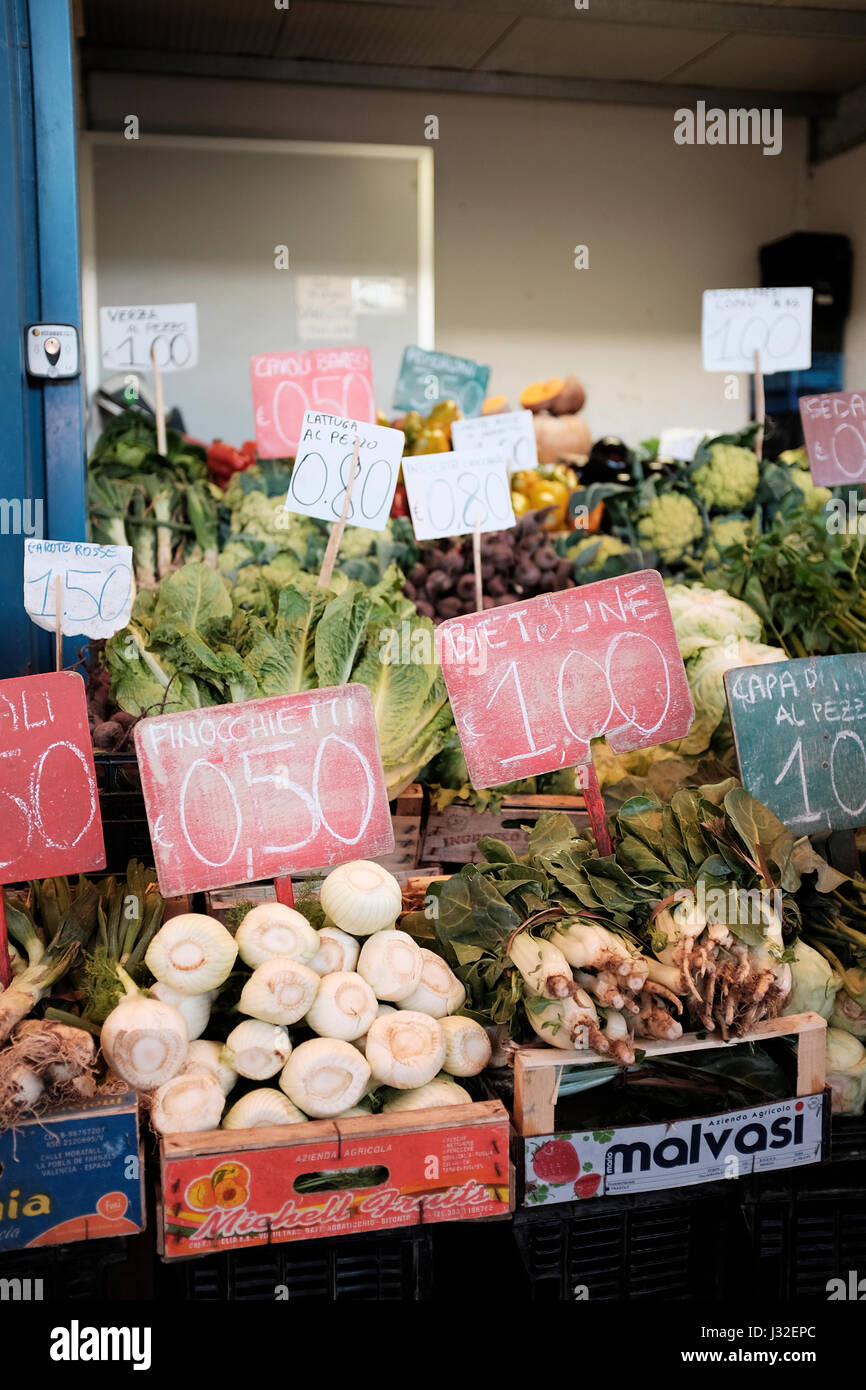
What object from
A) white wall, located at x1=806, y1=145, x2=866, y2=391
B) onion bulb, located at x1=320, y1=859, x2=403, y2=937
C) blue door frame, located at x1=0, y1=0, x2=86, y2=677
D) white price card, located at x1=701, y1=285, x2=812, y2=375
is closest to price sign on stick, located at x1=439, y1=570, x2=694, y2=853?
onion bulb, located at x1=320, y1=859, x2=403, y2=937

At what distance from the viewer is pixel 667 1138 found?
1697mm

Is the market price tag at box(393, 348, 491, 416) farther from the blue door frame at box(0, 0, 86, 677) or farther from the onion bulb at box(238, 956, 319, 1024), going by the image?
the onion bulb at box(238, 956, 319, 1024)

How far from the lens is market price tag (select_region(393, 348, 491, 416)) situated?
453cm

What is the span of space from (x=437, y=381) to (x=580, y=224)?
2984 millimetres

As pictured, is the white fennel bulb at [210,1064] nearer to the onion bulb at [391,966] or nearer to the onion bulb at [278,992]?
the onion bulb at [278,992]

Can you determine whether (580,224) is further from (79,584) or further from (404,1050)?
(404,1050)

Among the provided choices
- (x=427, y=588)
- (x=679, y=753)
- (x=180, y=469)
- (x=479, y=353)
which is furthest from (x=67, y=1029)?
(x=479, y=353)

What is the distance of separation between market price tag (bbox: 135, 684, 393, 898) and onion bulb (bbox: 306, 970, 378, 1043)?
0.21 metres

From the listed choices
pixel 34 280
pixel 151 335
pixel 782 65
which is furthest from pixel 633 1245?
pixel 782 65

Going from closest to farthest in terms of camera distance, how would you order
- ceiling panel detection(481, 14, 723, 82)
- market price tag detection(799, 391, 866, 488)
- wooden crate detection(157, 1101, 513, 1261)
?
wooden crate detection(157, 1101, 513, 1261)
market price tag detection(799, 391, 866, 488)
ceiling panel detection(481, 14, 723, 82)

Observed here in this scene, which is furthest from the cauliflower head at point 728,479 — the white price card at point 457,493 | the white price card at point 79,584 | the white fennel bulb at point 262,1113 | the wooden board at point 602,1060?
the white fennel bulb at point 262,1113

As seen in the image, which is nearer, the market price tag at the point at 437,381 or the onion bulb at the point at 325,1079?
the onion bulb at the point at 325,1079

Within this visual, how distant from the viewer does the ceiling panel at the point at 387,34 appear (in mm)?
5422

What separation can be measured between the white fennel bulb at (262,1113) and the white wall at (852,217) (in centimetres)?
658
